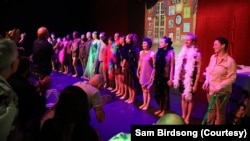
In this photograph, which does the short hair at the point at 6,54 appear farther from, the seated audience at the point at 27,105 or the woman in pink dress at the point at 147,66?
the woman in pink dress at the point at 147,66

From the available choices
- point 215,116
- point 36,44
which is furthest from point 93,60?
point 215,116

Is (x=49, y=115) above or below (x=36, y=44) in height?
below

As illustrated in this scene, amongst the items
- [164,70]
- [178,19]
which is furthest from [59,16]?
[164,70]

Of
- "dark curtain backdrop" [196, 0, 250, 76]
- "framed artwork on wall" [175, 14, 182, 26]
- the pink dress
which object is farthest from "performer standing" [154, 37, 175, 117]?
"framed artwork on wall" [175, 14, 182, 26]

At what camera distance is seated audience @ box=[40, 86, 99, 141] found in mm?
1965

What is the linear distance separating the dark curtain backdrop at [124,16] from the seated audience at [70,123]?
8.45m

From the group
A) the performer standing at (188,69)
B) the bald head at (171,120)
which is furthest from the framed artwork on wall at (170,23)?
the bald head at (171,120)

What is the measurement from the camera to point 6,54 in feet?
6.59

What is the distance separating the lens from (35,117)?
102 inches

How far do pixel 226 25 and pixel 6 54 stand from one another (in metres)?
5.35

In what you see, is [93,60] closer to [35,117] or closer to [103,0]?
[103,0]

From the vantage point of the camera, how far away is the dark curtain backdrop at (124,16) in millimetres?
10305

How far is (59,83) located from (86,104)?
273 inches

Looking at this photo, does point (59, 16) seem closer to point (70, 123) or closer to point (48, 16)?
point (48, 16)
